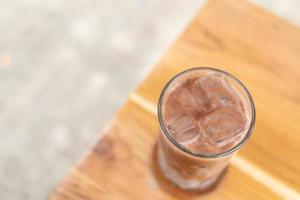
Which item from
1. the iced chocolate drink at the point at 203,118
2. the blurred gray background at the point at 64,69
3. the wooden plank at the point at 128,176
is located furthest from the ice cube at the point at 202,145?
the blurred gray background at the point at 64,69

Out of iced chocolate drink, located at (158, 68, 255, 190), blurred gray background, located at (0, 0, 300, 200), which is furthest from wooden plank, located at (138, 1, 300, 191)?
blurred gray background, located at (0, 0, 300, 200)

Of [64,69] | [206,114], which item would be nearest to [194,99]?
[206,114]

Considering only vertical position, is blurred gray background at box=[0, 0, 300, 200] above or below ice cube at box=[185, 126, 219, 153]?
below

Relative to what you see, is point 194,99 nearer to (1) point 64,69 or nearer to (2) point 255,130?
(2) point 255,130

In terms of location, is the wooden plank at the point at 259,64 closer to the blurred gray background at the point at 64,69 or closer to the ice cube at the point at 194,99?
the ice cube at the point at 194,99

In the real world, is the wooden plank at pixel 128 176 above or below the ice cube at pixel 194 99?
below

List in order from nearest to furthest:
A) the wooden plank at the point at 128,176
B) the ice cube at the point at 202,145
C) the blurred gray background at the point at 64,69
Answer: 1. the ice cube at the point at 202,145
2. the wooden plank at the point at 128,176
3. the blurred gray background at the point at 64,69

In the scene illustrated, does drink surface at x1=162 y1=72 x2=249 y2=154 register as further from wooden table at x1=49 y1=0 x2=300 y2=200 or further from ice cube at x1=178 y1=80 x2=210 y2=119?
wooden table at x1=49 y1=0 x2=300 y2=200

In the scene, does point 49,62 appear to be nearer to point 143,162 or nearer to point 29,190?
point 29,190
